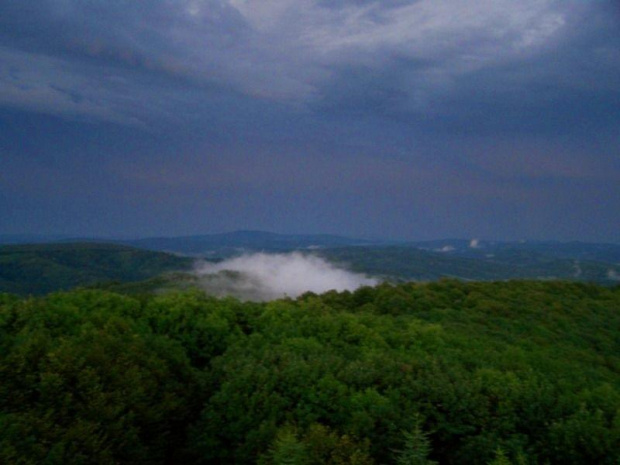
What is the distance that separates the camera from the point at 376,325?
1334 cm

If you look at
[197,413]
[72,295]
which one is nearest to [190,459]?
[197,413]

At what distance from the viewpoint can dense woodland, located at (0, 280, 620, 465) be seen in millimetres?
6297

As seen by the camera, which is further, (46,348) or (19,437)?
(46,348)

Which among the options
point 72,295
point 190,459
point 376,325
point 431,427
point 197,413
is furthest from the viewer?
point 376,325

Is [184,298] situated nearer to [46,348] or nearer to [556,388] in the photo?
[46,348]

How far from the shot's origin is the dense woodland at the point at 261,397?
20.7 ft

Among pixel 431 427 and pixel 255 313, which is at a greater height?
pixel 255 313

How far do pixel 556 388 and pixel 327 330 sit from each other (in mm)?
5741

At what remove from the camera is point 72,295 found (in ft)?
39.5

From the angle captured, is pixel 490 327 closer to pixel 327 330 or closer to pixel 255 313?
pixel 327 330

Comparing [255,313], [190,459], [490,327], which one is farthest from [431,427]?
[490,327]

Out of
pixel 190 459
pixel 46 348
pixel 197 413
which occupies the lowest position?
pixel 190 459

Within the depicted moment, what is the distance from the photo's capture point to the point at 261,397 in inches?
310

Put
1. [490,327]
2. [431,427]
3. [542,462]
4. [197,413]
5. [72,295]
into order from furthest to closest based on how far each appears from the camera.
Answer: [490,327] < [72,295] < [197,413] < [431,427] < [542,462]
